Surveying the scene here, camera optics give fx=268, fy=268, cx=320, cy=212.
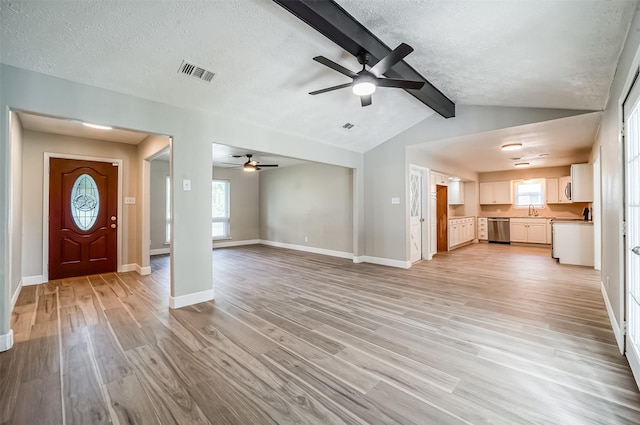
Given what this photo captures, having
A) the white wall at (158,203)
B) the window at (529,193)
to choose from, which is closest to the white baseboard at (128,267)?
the white wall at (158,203)

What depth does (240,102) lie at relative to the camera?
3.51 metres

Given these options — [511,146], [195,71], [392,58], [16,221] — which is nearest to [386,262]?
[511,146]

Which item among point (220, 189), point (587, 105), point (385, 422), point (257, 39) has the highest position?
point (257, 39)

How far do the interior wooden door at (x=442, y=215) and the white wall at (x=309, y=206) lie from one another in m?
2.85

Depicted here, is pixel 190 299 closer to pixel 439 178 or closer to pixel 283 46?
pixel 283 46

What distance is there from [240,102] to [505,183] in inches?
366

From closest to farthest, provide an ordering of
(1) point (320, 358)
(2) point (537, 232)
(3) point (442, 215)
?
(1) point (320, 358) < (3) point (442, 215) < (2) point (537, 232)

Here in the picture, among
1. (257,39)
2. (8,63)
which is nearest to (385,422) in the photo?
(257,39)

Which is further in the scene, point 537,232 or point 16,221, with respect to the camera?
point 537,232

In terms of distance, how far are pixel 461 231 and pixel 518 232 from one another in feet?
6.63

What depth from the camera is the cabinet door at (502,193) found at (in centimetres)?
907

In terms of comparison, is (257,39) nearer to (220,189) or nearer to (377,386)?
(377,386)

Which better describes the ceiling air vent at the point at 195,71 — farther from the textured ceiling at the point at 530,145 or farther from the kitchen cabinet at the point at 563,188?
the kitchen cabinet at the point at 563,188

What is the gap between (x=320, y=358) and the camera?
222cm
